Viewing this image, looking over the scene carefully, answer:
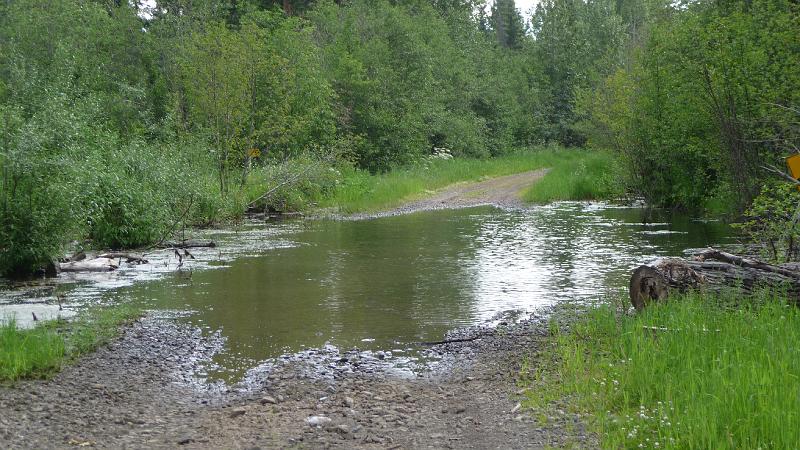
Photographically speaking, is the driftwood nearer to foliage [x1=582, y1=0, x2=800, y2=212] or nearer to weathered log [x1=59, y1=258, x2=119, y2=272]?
foliage [x1=582, y1=0, x2=800, y2=212]

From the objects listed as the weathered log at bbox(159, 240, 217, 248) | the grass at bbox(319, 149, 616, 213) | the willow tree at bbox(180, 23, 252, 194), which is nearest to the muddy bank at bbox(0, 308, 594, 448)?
the weathered log at bbox(159, 240, 217, 248)

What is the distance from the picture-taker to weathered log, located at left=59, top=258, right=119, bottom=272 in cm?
1611

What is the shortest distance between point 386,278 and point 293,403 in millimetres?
7861

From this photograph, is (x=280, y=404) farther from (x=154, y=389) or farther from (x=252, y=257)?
(x=252, y=257)

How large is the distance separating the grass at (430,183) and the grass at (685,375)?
73.4 feet

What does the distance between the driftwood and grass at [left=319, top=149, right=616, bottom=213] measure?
21046 mm

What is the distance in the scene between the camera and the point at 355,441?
686 centimetres

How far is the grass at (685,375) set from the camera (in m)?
5.75

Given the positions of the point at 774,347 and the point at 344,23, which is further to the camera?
the point at 344,23

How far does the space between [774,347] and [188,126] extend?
29076 mm

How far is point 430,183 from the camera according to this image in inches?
1574

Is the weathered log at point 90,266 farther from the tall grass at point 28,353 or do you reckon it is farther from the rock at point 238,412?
the rock at point 238,412

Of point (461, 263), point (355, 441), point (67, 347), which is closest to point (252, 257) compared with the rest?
point (461, 263)

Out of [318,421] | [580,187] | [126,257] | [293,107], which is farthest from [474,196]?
[318,421]
